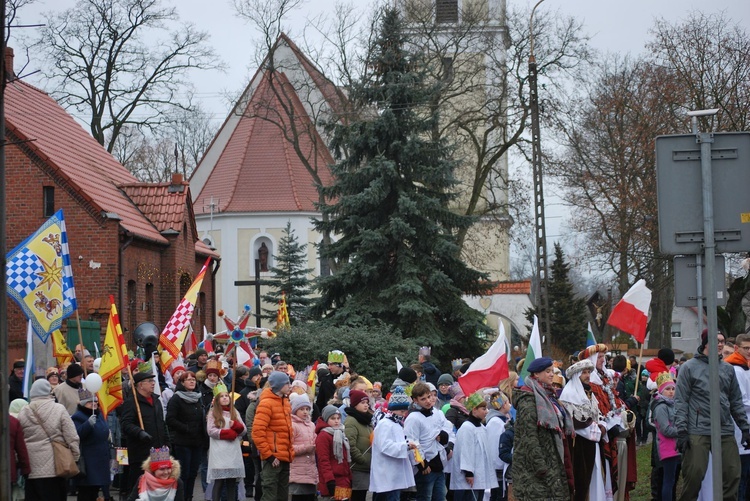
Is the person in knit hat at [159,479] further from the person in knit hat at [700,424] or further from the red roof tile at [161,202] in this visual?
the red roof tile at [161,202]

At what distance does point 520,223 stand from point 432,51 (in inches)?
294

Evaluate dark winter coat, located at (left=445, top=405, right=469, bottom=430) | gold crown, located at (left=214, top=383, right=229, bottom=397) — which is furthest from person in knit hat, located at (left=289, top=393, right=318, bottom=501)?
dark winter coat, located at (left=445, top=405, right=469, bottom=430)

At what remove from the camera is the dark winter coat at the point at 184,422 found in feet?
45.5

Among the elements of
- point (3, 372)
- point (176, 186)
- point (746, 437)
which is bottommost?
point (746, 437)

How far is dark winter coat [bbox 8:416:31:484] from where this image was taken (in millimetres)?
11406

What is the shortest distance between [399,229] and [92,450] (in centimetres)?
1647

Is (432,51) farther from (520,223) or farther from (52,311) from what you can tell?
(52,311)

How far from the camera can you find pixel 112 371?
13.4 metres

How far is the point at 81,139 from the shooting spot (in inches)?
1458

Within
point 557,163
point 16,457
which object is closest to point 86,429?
point 16,457

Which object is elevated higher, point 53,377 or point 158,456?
point 53,377

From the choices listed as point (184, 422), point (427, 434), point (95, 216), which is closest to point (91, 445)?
point (184, 422)

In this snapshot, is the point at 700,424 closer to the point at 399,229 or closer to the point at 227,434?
the point at 227,434

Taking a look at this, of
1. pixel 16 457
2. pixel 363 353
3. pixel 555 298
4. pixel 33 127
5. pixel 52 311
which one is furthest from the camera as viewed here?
pixel 555 298
